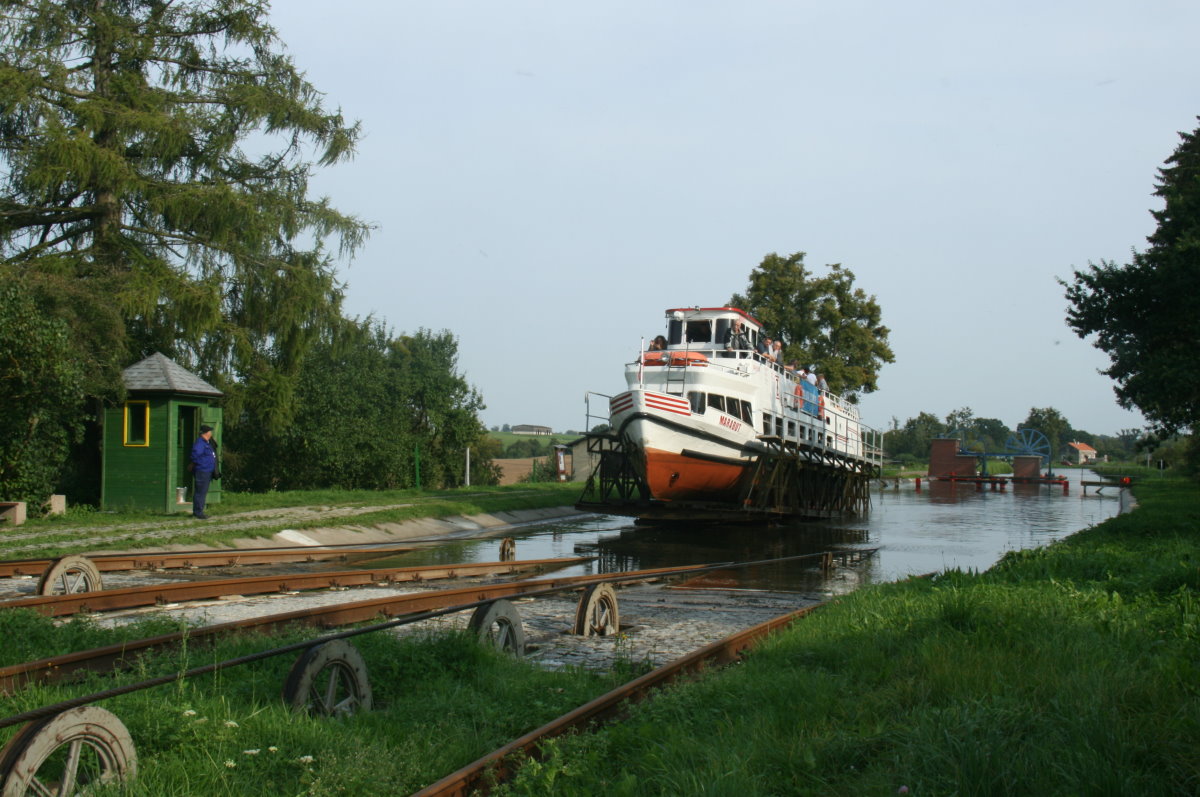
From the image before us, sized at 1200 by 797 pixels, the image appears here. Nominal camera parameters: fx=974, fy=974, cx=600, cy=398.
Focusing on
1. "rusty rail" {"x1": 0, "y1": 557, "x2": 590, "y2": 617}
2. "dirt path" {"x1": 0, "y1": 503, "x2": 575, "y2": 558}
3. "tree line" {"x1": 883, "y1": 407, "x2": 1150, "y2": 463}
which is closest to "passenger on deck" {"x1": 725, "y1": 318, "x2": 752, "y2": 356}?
"dirt path" {"x1": 0, "y1": 503, "x2": 575, "y2": 558}

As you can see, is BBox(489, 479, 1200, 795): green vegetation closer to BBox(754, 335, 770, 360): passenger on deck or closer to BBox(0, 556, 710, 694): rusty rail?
BBox(0, 556, 710, 694): rusty rail

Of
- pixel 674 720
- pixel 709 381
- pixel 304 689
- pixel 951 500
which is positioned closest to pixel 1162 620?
pixel 674 720

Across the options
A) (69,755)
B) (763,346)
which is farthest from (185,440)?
(69,755)

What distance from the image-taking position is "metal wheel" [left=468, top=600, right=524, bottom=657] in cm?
728

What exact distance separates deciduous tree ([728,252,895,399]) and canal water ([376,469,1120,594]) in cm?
1566

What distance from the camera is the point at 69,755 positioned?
13.0 ft

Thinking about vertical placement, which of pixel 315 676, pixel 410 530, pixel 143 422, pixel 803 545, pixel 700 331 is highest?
pixel 700 331

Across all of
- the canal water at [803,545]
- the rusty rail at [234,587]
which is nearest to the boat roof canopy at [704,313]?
the canal water at [803,545]

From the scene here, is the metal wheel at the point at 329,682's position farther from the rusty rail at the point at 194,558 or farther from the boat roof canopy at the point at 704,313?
the boat roof canopy at the point at 704,313

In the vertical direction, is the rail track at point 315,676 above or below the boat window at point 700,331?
below

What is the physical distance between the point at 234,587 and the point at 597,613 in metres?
4.21

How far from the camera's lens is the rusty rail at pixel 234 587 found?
28.3 ft

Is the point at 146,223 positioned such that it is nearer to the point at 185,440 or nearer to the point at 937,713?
the point at 185,440

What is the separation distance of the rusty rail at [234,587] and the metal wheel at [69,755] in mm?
4068
